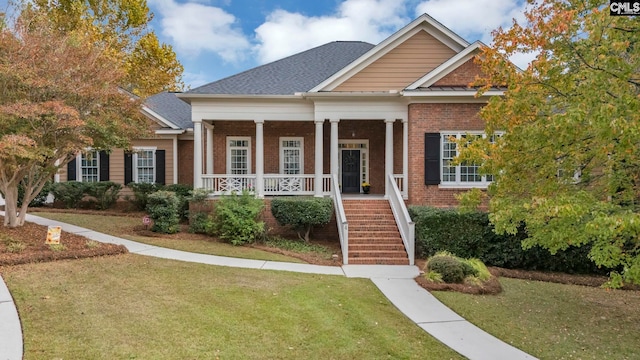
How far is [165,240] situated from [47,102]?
4.73 metres

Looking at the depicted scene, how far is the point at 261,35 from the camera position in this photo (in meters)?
24.2

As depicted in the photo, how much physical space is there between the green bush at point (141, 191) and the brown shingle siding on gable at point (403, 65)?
31.4 feet

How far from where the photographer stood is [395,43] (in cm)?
1375

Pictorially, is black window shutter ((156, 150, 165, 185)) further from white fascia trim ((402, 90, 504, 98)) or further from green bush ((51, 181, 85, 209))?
white fascia trim ((402, 90, 504, 98))

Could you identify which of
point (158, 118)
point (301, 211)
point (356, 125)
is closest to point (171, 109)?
point (158, 118)

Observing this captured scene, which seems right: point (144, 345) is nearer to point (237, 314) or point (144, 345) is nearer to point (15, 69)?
point (237, 314)

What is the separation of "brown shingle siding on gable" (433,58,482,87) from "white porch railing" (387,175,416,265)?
3.81 meters

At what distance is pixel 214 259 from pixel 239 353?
5165 millimetres

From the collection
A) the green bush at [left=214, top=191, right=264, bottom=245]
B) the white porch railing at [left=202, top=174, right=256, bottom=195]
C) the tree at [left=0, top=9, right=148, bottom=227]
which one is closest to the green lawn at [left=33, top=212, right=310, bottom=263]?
the green bush at [left=214, top=191, right=264, bottom=245]

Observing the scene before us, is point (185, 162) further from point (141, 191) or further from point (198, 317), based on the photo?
point (198, 317)

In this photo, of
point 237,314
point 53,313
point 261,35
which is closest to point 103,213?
point 53,313

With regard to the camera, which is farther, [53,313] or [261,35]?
[261,35]

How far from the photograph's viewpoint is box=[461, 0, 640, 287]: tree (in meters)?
4.27

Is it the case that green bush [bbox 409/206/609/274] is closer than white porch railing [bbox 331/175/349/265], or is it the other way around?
green bush [bbox 409/206/609/274]
